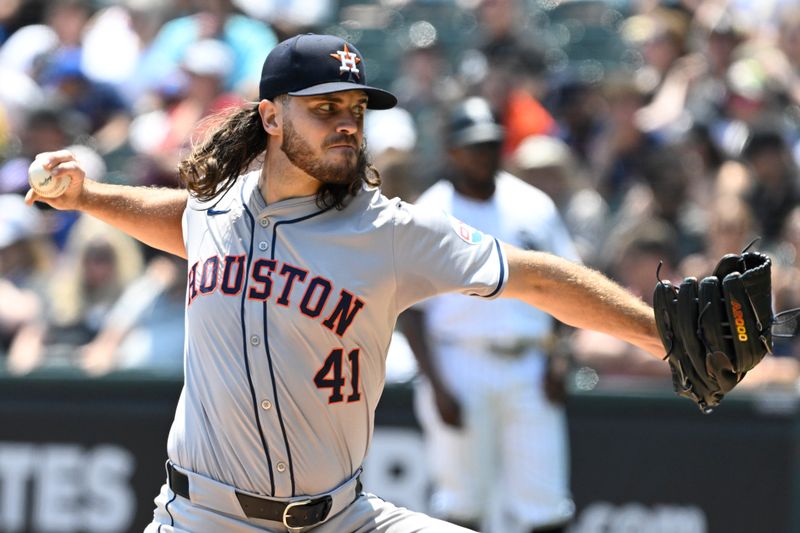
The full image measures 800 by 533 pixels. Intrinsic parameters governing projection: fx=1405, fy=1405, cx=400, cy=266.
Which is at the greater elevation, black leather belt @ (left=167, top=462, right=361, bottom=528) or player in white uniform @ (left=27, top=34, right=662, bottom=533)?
player in white uniform @ (left=27, top=34, right=662, bottom=533)

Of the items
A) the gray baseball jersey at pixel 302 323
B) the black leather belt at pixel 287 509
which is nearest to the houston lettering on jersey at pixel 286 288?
the gray baseball jersey at pixel 302 323

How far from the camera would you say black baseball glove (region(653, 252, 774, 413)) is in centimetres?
399

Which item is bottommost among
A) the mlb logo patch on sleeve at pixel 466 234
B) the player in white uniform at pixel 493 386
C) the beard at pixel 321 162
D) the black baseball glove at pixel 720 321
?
the player in white uniform at pixel 493 386

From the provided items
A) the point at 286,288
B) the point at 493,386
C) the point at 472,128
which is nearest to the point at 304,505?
the point at 286,288

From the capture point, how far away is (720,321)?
13.1 ft

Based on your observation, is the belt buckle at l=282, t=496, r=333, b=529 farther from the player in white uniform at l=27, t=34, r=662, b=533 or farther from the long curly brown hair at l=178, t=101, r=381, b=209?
the long curly brown hair at l=178, t=101, r=381, b=209

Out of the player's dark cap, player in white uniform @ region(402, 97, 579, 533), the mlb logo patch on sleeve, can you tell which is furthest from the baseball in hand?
the player's dark cap

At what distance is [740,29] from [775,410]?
142 inches

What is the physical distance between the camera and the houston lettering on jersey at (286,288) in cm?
411

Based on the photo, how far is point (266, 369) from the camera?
410 centimetres

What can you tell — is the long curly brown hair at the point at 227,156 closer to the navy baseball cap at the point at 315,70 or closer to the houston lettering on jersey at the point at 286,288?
the navy baseball cap at the point at 315,70

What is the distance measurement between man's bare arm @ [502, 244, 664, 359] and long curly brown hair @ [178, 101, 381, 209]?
0.56 m

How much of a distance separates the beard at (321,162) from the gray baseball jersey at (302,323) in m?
0.10

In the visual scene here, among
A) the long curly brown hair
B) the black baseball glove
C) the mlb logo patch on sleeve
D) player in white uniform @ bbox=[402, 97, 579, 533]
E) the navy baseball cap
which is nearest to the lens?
the black baseball glove
